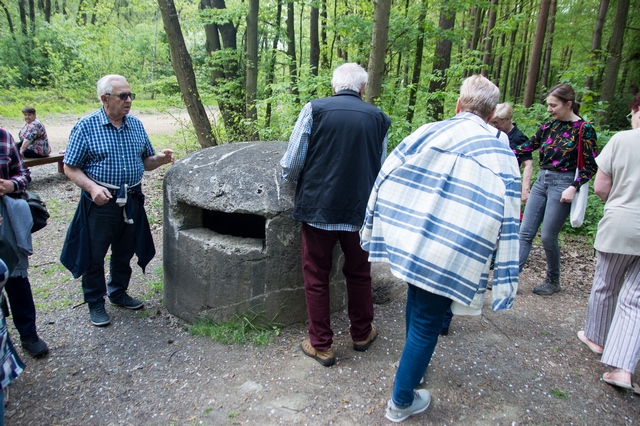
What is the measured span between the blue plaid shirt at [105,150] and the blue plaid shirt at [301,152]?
1.33 metres

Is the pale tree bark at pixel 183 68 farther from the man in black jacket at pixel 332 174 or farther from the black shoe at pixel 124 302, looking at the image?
the man in black jacket at pixel 332 174

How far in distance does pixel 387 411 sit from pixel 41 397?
7.07 feet

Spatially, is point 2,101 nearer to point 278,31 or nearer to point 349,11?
point 278,31

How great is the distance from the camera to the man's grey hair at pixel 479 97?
207 centimetres

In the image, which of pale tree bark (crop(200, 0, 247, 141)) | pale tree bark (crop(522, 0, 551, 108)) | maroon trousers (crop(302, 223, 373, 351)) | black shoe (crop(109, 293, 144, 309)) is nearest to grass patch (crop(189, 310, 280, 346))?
maroon trousers (crop(302, 223, 373, 351))

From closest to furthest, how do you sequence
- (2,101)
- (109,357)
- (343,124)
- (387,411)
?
(387,411) < (343,124) < (109,357) < (2,101)

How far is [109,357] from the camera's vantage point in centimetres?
300

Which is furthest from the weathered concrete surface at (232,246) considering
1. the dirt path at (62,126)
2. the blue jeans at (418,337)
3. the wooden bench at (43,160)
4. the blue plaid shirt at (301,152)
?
the dirt path at (62,126)

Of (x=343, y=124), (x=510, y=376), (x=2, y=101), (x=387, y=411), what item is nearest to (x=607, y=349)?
(x=510, y=376)

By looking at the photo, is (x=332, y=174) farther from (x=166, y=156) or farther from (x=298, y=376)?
(x=166, y=156)

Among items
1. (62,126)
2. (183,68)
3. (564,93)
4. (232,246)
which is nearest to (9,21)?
(62,126)

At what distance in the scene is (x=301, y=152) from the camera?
8.57 ft

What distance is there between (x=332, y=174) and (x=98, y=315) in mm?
2341

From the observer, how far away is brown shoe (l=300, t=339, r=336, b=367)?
2.82 metres
